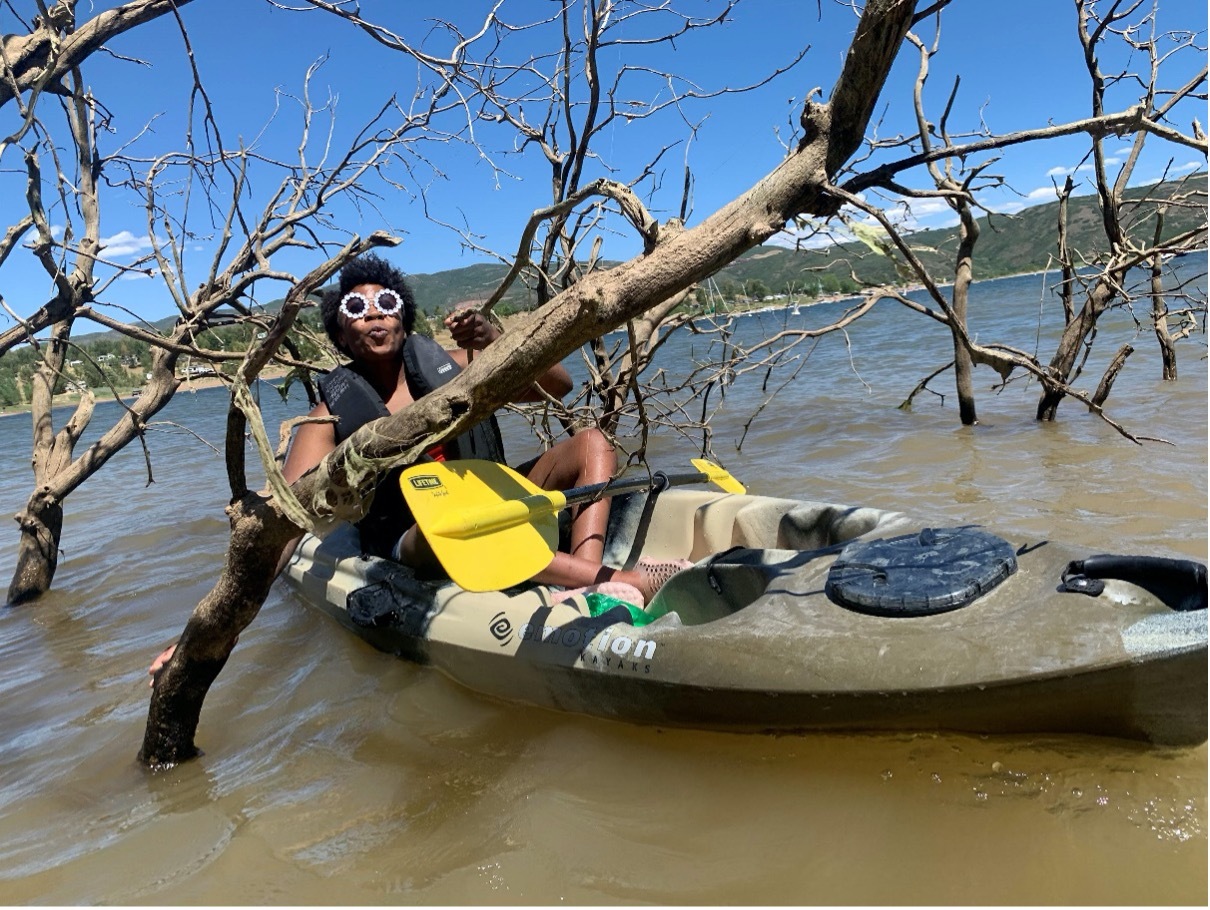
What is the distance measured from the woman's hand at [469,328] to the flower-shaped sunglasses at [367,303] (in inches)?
17.9

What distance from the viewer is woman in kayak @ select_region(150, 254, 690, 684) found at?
3293 mm

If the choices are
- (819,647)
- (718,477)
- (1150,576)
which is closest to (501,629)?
(819,647)

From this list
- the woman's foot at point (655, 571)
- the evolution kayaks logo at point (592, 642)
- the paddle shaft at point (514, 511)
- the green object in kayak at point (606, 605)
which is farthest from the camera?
the woman's foot at point (655, 571)

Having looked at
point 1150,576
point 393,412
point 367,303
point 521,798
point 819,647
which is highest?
point 367,303

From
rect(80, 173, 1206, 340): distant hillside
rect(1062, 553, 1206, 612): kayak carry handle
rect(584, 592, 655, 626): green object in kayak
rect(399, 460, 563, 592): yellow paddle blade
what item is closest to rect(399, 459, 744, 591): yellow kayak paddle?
rect(399, 460, 563, 592): yellow paddle blade

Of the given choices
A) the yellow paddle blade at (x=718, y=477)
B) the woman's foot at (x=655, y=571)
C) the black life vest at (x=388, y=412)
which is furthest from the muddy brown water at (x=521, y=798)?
the yellow paddle blade at (x=718, y=477)

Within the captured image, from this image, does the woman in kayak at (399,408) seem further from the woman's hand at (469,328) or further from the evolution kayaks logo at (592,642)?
the evolution kayaks logo at (592,642)

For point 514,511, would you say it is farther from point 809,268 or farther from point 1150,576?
point 809,268

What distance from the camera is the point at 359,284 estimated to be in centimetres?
362

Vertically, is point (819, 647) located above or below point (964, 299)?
below

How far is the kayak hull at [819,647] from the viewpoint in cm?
193

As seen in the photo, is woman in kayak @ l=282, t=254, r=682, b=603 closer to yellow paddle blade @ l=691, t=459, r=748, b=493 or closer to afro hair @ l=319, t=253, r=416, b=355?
afro hair @ l=319, t=253, r=416, b=355

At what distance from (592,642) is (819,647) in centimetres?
81

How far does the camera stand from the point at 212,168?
4305 mm
